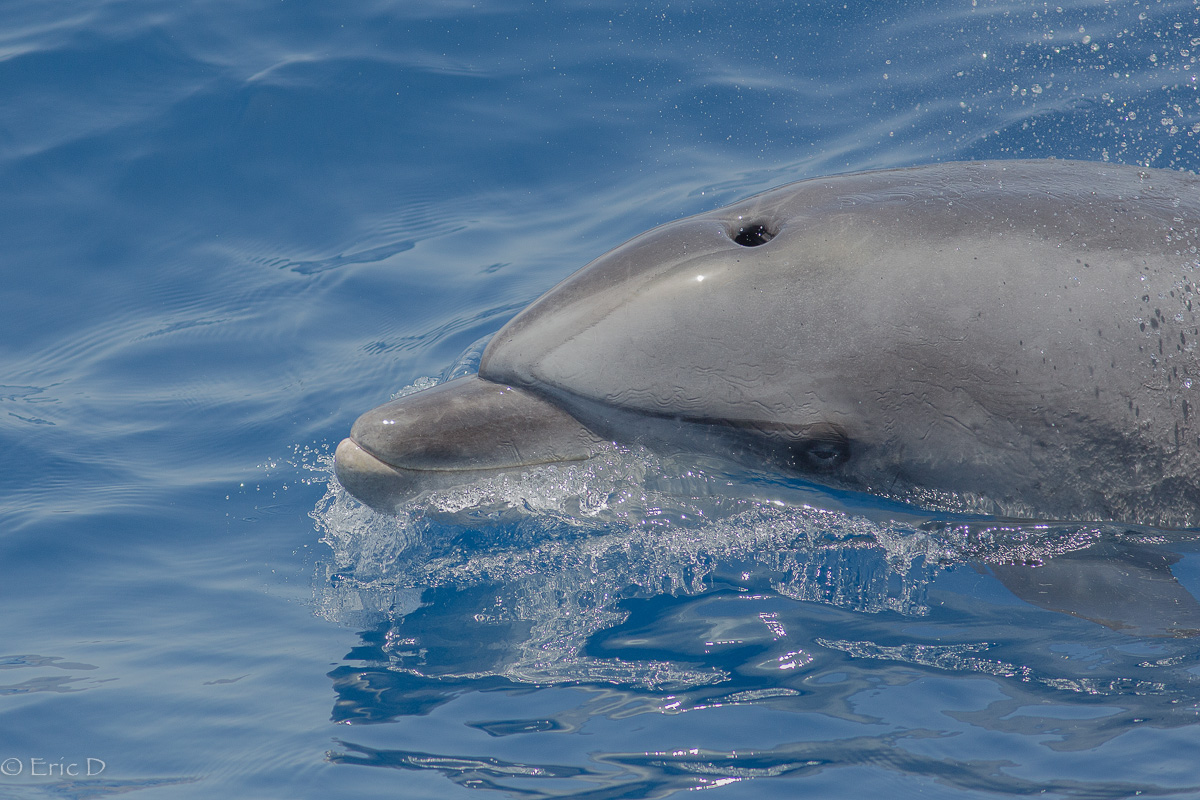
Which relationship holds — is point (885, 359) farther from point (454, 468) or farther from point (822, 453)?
point (454, 468)

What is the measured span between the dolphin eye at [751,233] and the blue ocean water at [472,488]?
1.10 m

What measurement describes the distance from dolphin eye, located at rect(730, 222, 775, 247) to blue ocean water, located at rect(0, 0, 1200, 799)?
1.10 m

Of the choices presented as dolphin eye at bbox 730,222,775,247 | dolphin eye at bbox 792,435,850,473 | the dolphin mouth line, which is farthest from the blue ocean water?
dolphin eye at bbox 730,222,775,247

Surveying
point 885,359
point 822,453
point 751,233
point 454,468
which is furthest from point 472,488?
point 885,359

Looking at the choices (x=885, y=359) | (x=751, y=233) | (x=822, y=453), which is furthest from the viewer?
(x=751, y=233)

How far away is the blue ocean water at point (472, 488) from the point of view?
4691 mm

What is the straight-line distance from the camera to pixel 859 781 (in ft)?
14.1

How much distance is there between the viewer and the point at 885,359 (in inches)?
194

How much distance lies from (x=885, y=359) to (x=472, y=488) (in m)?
1.92

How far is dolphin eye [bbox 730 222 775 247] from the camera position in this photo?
520 cm

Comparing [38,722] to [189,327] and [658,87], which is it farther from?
[658,87]

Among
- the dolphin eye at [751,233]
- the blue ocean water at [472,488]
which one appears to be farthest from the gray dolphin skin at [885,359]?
the blue ocean water at [472,488]

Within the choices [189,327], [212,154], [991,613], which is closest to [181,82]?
[212,154]

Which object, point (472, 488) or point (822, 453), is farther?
point (472, 488)
